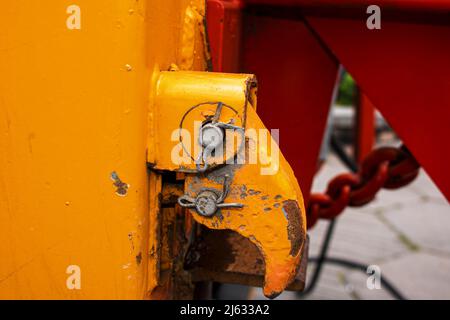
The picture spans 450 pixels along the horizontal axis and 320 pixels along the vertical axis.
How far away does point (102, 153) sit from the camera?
2.55 ft

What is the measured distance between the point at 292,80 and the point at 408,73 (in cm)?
30

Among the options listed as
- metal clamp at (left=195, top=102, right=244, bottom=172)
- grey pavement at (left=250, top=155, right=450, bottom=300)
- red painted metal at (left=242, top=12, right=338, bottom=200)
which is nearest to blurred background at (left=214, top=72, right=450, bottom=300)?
grey pavement at (left=250, top=155, right=450, bottom=300)

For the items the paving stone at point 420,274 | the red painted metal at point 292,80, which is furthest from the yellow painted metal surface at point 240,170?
the paving stone at point 420,274

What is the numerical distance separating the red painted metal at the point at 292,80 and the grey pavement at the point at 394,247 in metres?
1.28

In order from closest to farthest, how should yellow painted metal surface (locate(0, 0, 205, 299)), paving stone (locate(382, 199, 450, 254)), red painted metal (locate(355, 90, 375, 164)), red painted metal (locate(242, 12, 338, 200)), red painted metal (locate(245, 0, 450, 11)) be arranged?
1. yellow painted metal surface (locate(0, 0, 205, 299))
2. red painted metal (locate(245, 0, 450, 11))
3. red painted metal (locate(242, 12, 338, 200))
4. red painted metal (locate(355, 90, 375, 164))
5. paving stone (locate(382, 199, 450, 254))

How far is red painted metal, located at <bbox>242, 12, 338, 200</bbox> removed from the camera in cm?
124

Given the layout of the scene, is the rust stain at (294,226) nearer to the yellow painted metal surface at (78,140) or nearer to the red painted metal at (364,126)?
the yellow painted metal surface at (78,140)

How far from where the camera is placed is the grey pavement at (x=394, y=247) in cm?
283

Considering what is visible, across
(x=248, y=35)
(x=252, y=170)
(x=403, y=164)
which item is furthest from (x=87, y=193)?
(x=403, y=164)

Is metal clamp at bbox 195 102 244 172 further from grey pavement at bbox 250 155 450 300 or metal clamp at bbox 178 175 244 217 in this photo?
grey pavement at bbox 250 155 450 300

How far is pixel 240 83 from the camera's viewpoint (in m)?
0.77

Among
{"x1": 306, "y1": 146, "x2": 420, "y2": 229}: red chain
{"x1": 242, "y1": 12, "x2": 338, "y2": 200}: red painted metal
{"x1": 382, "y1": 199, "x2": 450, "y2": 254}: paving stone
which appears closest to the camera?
{"x1": 242, "y1": 12, "x2": 338, "y2": 200}: red painted metal

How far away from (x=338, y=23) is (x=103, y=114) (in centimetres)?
57
